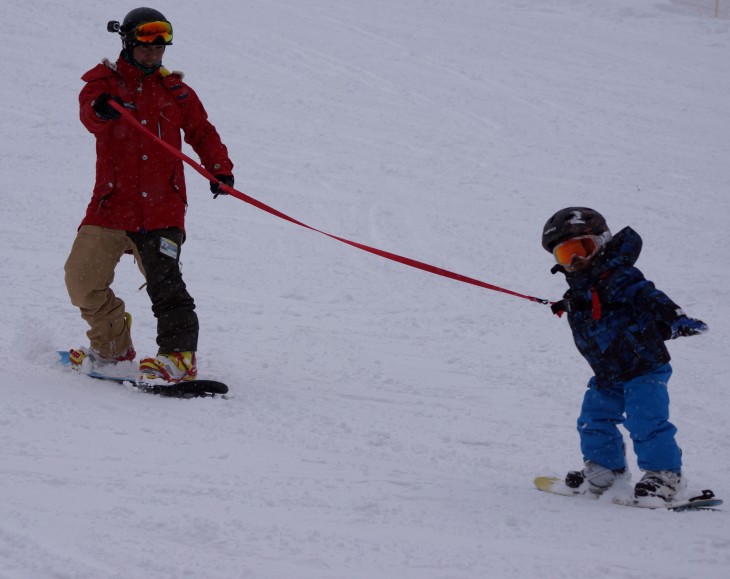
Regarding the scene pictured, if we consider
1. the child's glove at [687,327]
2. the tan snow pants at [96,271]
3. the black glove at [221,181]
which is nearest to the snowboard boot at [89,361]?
the tan snow pants at [96,271]

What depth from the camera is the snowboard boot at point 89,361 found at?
493cm

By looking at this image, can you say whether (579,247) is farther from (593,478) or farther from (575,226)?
(593,478)

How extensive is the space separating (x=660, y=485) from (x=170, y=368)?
8.35ft

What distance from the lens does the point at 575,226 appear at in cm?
363

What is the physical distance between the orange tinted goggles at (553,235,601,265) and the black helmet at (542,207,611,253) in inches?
0.7

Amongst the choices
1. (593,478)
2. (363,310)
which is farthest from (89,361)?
(593,478)

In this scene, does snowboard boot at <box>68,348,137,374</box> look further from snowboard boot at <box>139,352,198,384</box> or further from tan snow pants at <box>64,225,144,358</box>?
snowboard boot at <box>139,352,198,384</box>

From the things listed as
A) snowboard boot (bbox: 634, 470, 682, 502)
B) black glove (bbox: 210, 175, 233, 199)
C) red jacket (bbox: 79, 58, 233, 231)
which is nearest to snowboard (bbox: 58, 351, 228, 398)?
red jacket (bbox: 79, 58, 233, 231)

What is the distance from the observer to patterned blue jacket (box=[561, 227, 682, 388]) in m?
3.54

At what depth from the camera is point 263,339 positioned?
5.91 metres

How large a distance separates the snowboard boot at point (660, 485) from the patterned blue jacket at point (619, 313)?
0.40m

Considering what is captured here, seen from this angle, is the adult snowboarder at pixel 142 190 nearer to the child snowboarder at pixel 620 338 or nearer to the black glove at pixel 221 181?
the black glove at pixel 221 181

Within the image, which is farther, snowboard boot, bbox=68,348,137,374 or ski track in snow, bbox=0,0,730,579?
snowboard boot, bbox=68,348,137,374

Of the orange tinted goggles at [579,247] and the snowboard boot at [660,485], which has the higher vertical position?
the orange tinted goggles at [579,247]
